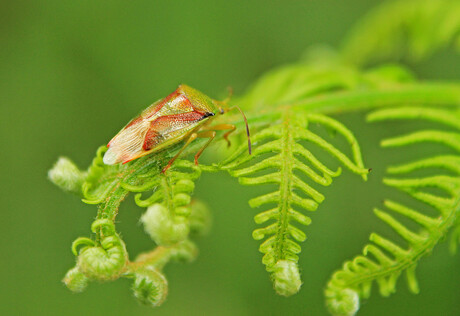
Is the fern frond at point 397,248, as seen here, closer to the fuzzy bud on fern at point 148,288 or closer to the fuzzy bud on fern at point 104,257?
the fuzzy bud on fern at point 148,288

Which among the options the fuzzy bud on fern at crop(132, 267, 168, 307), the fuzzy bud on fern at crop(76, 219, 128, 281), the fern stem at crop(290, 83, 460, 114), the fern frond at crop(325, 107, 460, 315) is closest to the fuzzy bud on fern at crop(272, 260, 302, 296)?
the fern frond at crop(325, 107, 460, 315)

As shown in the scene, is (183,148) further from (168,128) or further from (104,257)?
(104,257)

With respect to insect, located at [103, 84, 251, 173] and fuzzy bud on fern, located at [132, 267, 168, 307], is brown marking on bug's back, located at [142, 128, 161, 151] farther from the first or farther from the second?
fuzzy bud on fern, located at [132, 267, 168, 307]

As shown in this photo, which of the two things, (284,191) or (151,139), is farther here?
(151,139)

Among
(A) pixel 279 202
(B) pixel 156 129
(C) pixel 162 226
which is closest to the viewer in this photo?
(C) pixel 162 226

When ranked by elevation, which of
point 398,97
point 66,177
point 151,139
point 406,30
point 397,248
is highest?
point 406,30

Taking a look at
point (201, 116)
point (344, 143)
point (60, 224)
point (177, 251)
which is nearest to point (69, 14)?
point (60, 224)

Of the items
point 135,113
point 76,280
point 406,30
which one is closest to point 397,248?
point 76,280
